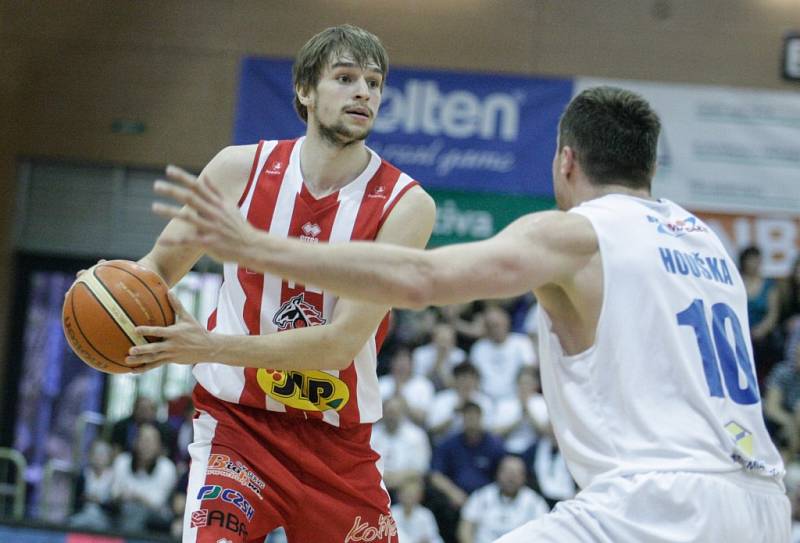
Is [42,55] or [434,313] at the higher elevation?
[42,55]

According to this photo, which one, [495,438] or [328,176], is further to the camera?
[495,438]

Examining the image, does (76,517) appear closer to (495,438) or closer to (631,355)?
(495,438)

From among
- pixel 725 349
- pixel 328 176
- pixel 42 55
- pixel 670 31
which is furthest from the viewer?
pixel 42 55

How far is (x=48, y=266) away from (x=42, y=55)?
2.53 meters

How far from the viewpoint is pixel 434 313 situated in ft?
37.7

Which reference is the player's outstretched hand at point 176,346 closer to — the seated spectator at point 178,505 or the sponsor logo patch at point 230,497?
the sponsor logo patch at point 230,497

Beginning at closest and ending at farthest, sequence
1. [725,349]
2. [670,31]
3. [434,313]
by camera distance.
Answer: [725,349]
[434,313]
[670,31]

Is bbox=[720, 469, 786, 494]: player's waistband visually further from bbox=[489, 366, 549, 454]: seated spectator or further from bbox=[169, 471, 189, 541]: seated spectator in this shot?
bbox=[169, 471, 189, 541]: seated spectator

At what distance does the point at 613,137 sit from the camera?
11.7 ft

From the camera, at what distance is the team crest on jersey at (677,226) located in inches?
138

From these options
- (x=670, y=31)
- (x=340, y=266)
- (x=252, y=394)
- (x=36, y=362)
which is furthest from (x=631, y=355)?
(x=36, y=362)

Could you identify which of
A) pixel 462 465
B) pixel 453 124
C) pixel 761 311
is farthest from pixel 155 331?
pixel 453 124

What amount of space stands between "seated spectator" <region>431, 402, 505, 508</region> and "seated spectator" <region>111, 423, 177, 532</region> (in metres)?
2.46

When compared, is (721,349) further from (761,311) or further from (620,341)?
(761,311)
